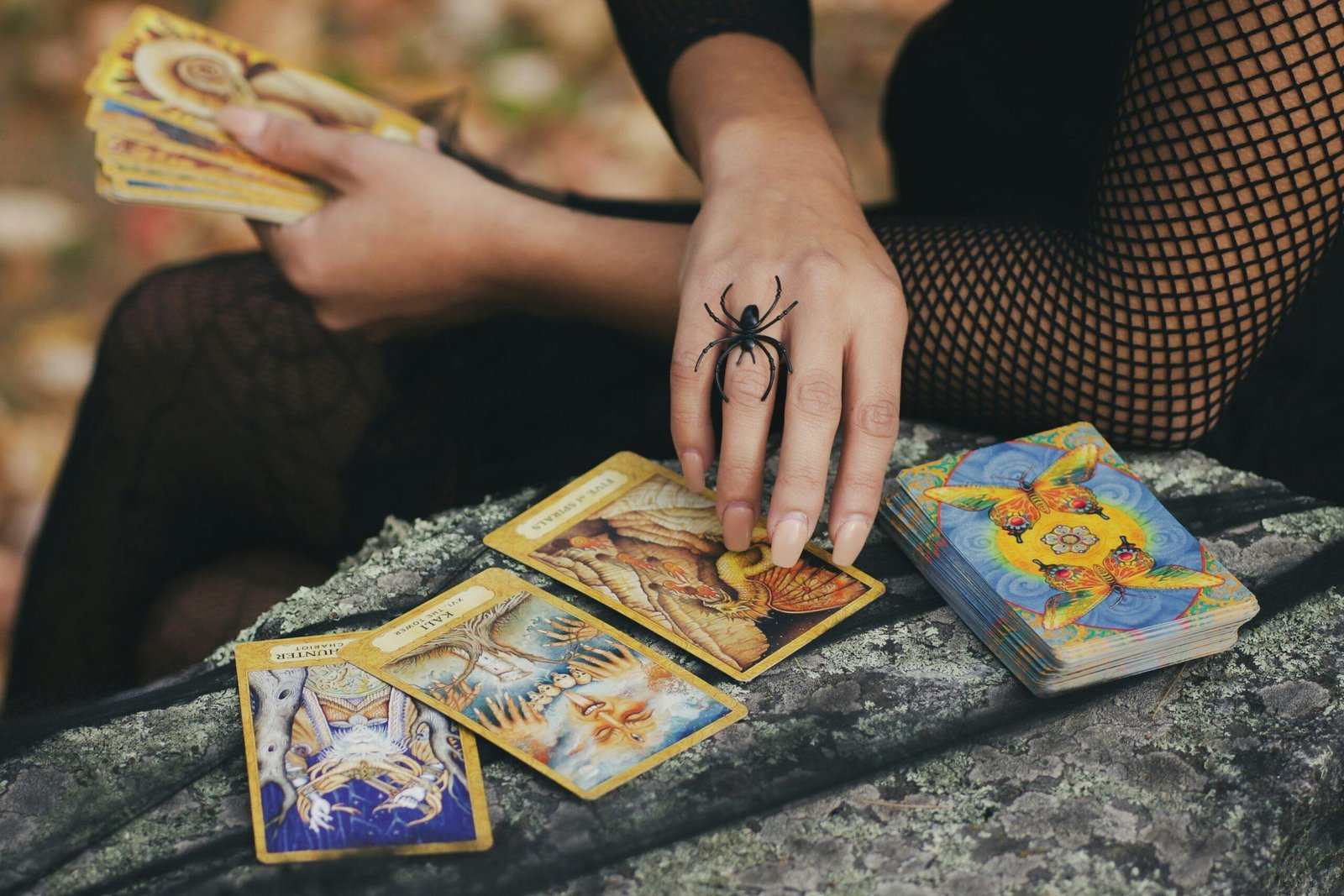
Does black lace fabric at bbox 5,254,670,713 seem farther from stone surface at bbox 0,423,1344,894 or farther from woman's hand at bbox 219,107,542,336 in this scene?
stone surface at bbox 0,423,1344,894

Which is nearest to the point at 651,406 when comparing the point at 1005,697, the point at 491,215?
the point at 491,215

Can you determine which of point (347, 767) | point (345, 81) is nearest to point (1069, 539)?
point (347, 767)

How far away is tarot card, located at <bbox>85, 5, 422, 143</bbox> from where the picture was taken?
4.71ft

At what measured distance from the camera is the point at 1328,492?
1.16 meters

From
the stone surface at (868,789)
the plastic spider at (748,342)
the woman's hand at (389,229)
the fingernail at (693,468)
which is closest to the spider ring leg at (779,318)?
the plastic spider at (748,342)

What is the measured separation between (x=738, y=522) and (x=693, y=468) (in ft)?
0.22

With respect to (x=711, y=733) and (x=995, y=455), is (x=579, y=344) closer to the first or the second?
(x=995, y=455)

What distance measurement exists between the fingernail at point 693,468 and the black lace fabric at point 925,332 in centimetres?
19

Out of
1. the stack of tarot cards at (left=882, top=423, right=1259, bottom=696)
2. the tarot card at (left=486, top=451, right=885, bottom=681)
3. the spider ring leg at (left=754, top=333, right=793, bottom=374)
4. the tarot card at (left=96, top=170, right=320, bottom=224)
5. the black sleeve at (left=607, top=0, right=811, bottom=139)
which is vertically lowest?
the tarot card at (left=486, top=451, right=885, bottom=681)

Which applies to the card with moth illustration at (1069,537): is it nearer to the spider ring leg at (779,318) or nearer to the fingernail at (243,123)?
the spider ring leg at (779,318)

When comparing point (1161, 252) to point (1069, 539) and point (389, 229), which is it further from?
point (389, 229)

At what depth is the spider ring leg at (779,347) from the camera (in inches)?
37.4

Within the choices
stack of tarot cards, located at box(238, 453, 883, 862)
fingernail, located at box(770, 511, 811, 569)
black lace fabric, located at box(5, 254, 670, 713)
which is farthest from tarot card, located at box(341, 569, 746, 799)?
black lace fabric, located at box(5, 254, 670, 713)

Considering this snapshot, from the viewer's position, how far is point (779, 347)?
0.95 m
